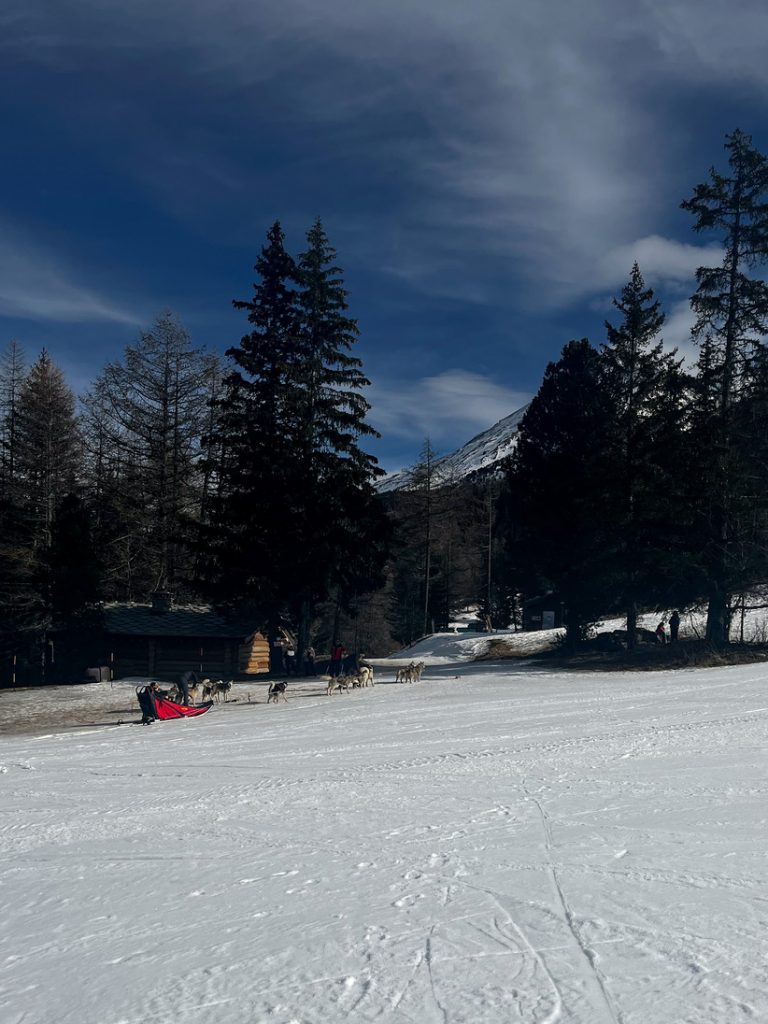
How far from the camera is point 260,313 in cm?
3184

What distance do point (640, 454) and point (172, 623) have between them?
19.6m

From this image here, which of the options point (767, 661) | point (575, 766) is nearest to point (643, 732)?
point (575, 766)

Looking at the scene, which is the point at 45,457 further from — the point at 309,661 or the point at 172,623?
the point at 309,661

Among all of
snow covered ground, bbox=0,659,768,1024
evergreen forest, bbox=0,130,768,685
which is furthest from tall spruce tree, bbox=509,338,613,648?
Answer: snow covered ground, bbox=0,659,768,1024

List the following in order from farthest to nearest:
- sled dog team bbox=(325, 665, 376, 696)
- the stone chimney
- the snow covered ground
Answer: the stone chimney, sled dog team bbox=(325, 665, 376, 696), the snow covered ground

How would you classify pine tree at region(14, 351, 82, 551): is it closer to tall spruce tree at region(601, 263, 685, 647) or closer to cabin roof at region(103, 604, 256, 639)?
cabin roof at region(103, 604, 256, 639)

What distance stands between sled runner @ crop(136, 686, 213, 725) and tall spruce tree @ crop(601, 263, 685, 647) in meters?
16.8

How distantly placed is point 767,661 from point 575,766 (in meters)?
18.5

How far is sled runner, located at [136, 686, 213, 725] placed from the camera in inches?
784

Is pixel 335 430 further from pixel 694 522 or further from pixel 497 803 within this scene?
pixel 497 803

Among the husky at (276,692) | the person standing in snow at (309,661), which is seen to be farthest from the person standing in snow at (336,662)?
the husky at (276,692)

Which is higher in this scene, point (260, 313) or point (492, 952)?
point (260, 313)

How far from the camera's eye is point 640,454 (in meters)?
30.9

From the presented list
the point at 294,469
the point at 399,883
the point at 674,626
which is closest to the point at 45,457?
the point at 294,469
